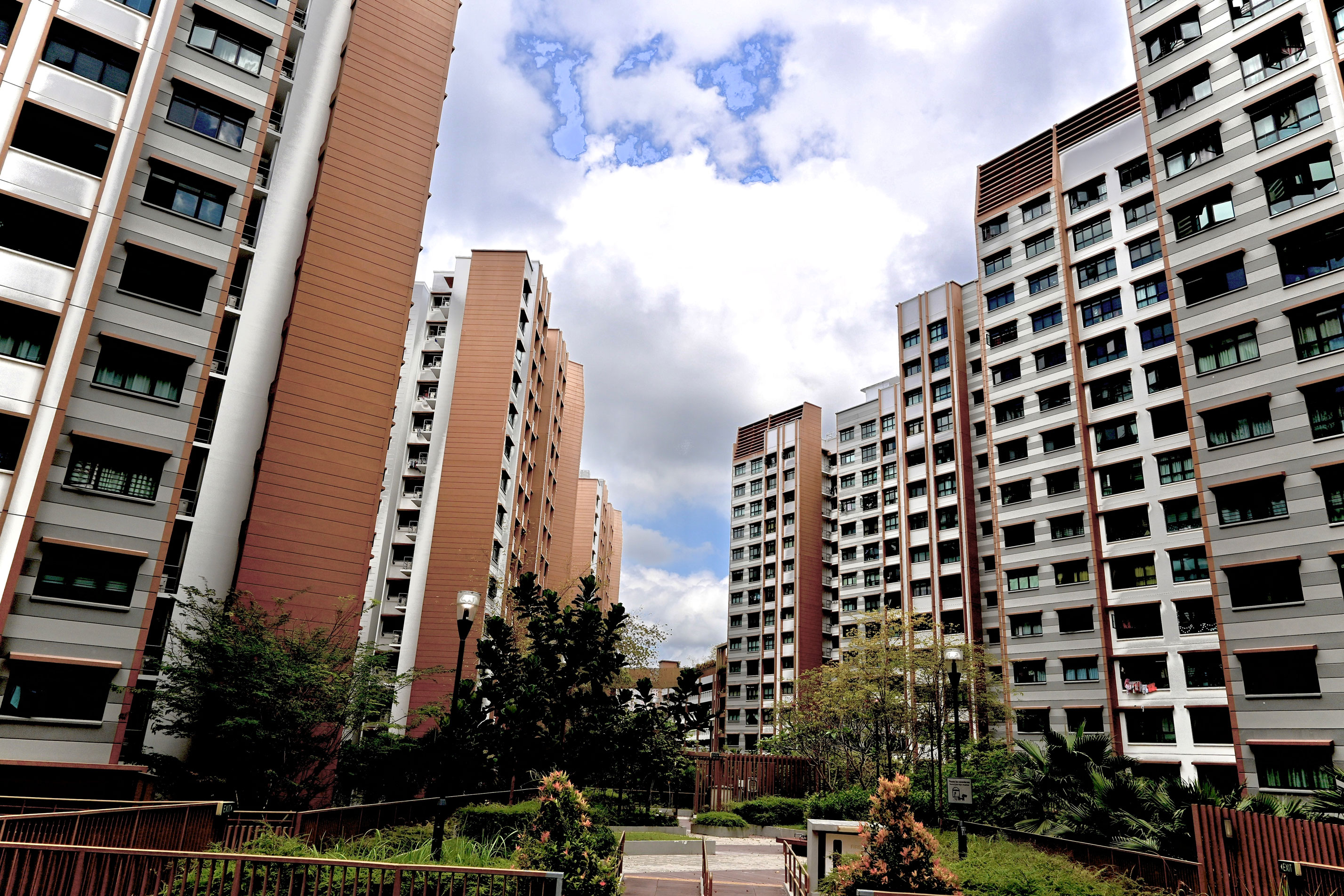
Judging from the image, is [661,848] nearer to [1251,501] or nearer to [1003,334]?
[1251,501]

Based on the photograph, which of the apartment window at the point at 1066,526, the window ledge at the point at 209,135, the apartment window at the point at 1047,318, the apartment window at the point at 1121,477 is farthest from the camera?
the apartment window at the point at 1047,318

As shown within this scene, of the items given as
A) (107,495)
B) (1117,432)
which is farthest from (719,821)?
(1117,432)

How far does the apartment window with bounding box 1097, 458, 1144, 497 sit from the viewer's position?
129ft

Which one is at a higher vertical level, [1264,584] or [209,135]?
[209,135]

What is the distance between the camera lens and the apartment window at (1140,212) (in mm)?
41812

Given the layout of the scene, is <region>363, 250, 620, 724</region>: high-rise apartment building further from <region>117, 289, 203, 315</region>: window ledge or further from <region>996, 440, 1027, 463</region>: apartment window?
<region>996, 440, 1027, 463</region>: apartment window

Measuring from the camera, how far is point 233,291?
32188mm

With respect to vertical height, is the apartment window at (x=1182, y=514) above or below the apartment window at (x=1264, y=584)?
above

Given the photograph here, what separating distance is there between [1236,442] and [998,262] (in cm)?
2648

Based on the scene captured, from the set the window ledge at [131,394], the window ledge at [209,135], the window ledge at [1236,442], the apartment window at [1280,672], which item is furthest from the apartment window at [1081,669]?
the window ledge at [209,135]

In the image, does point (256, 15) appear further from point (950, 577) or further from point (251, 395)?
point (950, 577)

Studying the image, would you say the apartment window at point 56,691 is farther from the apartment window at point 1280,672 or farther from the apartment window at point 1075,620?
the apartment window at point 1075,620

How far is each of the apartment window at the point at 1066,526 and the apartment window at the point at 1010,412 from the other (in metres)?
6.56

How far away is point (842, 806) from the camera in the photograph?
2906cm
